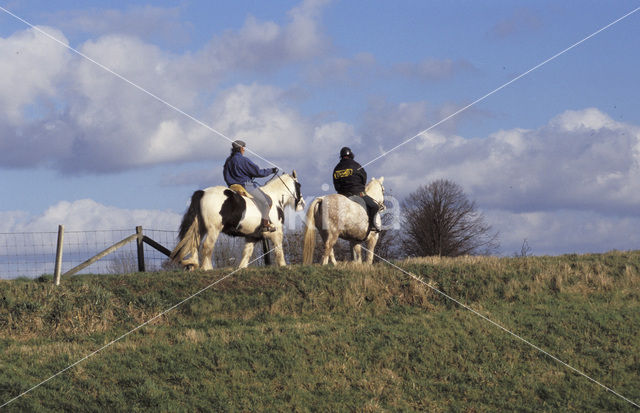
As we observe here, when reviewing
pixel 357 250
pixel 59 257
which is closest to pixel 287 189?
pixel 357 250

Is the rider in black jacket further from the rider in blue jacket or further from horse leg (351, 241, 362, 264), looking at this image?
the rider in blue jacket

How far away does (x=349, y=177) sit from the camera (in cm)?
2009

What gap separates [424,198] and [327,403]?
120 ft

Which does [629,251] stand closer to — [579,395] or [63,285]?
[579,395]

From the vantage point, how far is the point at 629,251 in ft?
79.7

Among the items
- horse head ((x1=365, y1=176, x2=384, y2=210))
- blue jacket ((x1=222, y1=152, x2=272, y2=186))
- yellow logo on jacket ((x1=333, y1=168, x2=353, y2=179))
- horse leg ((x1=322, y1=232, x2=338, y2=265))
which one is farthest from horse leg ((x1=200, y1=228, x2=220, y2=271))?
horse head ((x1=365, y1=176, x2=384, y2=210))

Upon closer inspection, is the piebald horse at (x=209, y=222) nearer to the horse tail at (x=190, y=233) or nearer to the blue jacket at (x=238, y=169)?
the horse tail at (x=190, y=233)

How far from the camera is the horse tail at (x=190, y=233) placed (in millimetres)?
18625

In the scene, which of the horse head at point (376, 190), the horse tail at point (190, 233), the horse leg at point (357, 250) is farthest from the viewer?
the horse head at point (376, 190)

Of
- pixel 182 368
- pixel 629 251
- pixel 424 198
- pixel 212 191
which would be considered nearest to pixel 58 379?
pixel 182 368

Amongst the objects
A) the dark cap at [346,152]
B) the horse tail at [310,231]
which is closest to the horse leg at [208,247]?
the horse tail at [310,231]

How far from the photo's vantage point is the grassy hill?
1159cm

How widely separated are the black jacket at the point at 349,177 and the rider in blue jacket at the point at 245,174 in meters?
2.06

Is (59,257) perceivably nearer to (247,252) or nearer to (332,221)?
(247,252)
